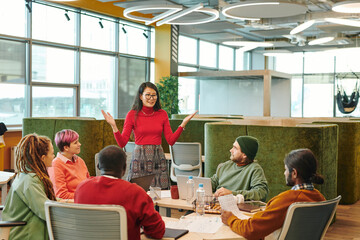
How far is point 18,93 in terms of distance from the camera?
938cm

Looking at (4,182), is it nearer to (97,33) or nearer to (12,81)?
(12,81)

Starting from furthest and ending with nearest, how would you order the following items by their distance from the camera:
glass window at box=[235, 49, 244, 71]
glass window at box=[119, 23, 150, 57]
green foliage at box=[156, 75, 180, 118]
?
glass window at box=[235, 49, 244, 71], green foliage at box=[156, 75, 180, 118], glass window at box=[119, 23, 150, 57]

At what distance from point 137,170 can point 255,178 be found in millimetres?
1295

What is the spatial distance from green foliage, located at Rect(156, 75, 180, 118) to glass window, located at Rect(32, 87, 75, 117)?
2.93 metres

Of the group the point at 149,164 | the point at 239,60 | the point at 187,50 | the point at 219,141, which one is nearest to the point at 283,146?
the point at 219,141

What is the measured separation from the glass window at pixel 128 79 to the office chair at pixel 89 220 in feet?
33.9

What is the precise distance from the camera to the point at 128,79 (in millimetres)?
12633

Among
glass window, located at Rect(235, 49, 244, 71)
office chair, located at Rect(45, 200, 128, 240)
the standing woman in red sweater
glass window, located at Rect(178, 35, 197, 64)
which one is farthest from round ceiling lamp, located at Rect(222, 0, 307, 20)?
glass window, located at Rect(235, 49, 244, 71)

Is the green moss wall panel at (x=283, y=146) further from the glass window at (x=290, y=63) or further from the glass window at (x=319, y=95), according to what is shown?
the glass window at (x=290, y=63)

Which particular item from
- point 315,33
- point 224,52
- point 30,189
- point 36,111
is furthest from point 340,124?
point 224,52

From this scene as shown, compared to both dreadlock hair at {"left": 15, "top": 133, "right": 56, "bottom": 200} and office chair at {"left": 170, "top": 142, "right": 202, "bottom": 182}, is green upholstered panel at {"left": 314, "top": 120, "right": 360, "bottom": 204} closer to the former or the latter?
office chair at {"left": 170, "top": 142, "right": 202, "bottom": 182}

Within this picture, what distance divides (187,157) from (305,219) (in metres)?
4.18

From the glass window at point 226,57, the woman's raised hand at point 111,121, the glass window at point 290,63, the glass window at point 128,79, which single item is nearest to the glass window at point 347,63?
the glass window at point 290,63

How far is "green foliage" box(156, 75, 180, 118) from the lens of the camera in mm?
12844
